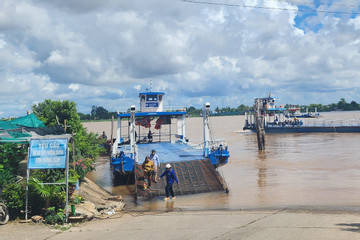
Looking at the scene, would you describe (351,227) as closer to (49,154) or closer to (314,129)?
(49,154)

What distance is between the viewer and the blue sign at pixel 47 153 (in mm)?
10156

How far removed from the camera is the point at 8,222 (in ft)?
32.0

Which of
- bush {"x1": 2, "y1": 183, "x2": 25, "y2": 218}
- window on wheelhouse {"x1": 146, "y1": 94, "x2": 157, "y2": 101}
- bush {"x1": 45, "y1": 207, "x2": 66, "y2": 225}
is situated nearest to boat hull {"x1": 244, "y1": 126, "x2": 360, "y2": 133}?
window on wheelhouse {"x1": 146, "y1": 94, "x2": 157, "y2": 101}

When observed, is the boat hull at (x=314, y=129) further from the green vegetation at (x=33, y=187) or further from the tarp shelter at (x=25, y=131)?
the green vegetation at (x=33, y=187)

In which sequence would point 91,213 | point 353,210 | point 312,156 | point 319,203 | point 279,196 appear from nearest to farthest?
point 91,213 → point 353,210 → point 319,203 → point 279,196 → point 312,156

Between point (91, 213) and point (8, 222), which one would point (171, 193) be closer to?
point (91, 213)

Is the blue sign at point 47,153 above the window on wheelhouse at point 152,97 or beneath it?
beneath

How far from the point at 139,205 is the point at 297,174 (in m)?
10.7

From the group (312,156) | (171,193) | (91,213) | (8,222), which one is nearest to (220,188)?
(171,193)

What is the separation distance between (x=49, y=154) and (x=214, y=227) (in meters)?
5.06

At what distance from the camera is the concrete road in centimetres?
816

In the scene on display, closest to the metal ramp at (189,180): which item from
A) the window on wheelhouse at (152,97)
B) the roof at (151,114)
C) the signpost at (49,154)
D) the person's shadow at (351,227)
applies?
the signpost at (49,154)

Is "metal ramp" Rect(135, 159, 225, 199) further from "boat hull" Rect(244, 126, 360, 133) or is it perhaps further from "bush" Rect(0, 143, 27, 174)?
"boat hull" Rect(244, 126, 360, 133)

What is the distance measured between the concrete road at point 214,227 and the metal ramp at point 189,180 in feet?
11.5
